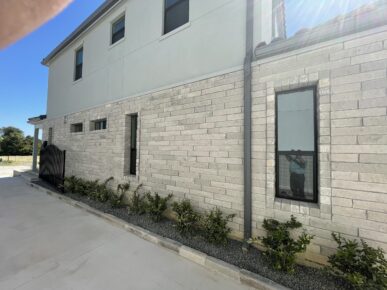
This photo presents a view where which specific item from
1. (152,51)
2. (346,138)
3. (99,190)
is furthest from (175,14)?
(99,190)

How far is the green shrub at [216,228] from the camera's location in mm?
3758

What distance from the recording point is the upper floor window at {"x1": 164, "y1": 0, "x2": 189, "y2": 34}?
212 inches

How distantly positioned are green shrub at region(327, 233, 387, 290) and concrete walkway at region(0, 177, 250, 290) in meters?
1.21

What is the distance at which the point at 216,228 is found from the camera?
12.4ft

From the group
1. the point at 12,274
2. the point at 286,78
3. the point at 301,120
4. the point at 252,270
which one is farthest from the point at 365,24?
the point at 12,274

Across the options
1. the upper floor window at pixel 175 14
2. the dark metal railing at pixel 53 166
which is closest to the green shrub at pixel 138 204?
the dark metal railing at pixel 53 166

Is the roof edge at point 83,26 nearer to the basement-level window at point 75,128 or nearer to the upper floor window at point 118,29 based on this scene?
the upper floor window at point 118,29

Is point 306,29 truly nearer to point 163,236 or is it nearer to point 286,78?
point 286,78

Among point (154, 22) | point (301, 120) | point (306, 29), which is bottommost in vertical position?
point (301, 120)

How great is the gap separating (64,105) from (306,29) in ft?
33.1

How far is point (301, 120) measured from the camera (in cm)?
348

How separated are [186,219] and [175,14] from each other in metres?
4.95

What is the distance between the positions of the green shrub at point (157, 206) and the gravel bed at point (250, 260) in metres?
0.14

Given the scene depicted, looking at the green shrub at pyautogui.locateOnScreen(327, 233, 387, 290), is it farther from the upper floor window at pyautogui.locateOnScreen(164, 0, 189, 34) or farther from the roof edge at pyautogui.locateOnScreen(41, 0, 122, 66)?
the roof edge at pyautogui.locateOnScreen(41, 0, 122, 66)
